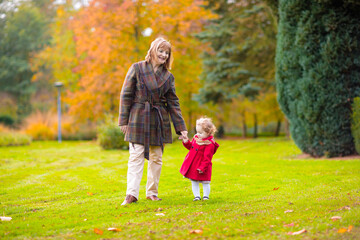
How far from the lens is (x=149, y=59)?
512 cm

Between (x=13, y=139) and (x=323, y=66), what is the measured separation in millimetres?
14756

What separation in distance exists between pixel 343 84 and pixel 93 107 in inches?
630

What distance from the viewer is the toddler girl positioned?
16.7ft

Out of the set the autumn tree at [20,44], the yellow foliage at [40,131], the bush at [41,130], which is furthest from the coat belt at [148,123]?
the autumn tree at [20,44]

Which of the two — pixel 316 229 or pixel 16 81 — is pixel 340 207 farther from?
pixel 16 81

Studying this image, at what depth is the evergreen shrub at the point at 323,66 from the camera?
9.89 m

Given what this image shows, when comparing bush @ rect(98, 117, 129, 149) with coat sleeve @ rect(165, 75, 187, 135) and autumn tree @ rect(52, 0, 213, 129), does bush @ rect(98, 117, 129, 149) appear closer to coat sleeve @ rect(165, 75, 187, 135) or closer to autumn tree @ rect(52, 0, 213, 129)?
autumn tree @ rect(52, 0, 213, 129)

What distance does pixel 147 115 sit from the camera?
4973 mm

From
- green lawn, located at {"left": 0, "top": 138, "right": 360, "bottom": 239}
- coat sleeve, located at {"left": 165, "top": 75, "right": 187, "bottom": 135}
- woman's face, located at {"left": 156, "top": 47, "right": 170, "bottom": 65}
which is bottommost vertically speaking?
green lawn, located at {"left": 0, "top": 138, "right": 360, "bottom": 239}

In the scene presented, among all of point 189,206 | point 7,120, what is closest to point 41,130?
point 7,120

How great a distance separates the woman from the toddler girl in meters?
0.21

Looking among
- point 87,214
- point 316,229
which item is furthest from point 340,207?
point 87,214

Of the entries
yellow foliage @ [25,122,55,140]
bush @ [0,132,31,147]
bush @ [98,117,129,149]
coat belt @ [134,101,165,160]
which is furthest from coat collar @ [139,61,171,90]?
yellow foliage @ [25,122,55,140]

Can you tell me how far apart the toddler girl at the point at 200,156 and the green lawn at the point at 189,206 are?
0.91 ft
